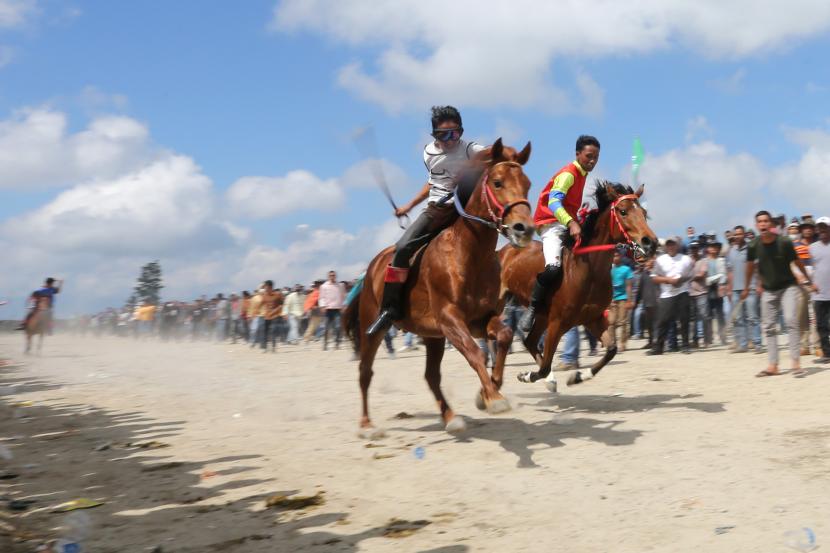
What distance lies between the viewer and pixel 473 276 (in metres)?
7.06

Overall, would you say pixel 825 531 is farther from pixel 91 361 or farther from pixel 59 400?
pixel 91 361

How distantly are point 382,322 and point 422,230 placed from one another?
3.34 feet

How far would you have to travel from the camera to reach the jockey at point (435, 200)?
7.52 meters

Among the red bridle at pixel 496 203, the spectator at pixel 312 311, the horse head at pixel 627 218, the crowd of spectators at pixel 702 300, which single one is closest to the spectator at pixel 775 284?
the crowd of spectators at pixel 702 300

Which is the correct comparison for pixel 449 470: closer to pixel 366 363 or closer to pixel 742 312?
pixel 366 363

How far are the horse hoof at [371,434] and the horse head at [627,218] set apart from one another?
344 cm

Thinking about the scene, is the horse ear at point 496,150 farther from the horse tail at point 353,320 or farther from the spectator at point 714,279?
the spectator at point 714,279

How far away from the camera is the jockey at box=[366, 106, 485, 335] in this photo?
7523 millimetres

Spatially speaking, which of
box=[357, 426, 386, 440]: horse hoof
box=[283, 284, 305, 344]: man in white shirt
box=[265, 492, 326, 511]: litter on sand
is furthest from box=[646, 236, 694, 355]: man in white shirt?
box=[283, 284, 305, 344]: man in white shirt

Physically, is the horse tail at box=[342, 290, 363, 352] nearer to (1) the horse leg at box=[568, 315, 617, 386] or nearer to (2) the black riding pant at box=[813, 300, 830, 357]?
(1) the horse leg at box=[568, 315, 617, 386]

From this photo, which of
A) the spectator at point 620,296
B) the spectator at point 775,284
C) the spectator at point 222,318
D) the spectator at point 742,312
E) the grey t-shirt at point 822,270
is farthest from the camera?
the spectator at point 222,318

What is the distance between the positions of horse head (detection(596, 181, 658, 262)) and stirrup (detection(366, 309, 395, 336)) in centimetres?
285

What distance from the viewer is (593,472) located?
18.9 feet

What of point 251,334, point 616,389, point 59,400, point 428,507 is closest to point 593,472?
point 428,507
